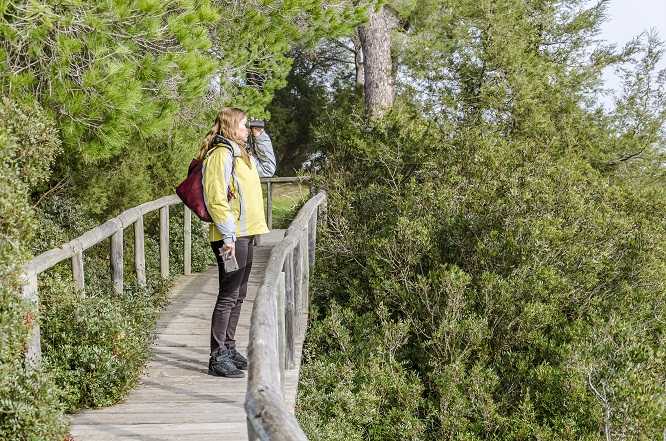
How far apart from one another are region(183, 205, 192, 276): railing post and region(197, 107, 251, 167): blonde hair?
16.5ft

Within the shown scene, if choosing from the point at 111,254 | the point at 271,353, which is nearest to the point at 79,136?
the point at 111,254

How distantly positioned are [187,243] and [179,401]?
5219 mm

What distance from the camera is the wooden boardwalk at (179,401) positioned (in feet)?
14.0

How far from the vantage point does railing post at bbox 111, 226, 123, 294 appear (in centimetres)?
598

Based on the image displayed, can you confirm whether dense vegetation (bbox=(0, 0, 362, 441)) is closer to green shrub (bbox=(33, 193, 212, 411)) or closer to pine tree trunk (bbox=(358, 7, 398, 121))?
green shrub (bbox=(33, 193, 212, 411))

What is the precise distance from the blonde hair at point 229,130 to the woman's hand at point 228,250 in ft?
1.78

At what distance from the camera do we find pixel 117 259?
6.06 m

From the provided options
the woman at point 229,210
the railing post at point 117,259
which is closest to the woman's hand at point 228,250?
the woman at point 229,210

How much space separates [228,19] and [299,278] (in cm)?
380

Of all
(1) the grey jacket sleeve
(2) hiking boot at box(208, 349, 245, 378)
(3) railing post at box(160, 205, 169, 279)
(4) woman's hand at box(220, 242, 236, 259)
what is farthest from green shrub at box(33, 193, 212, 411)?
(3) railing post at box(160, 205, 169, 279)

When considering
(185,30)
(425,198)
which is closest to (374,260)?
(425,198)

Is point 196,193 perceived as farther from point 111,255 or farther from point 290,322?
point 111,255

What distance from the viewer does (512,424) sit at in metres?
7.59

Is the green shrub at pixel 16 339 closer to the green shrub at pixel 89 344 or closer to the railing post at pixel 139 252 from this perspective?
the green shrub at pixel 89 344
